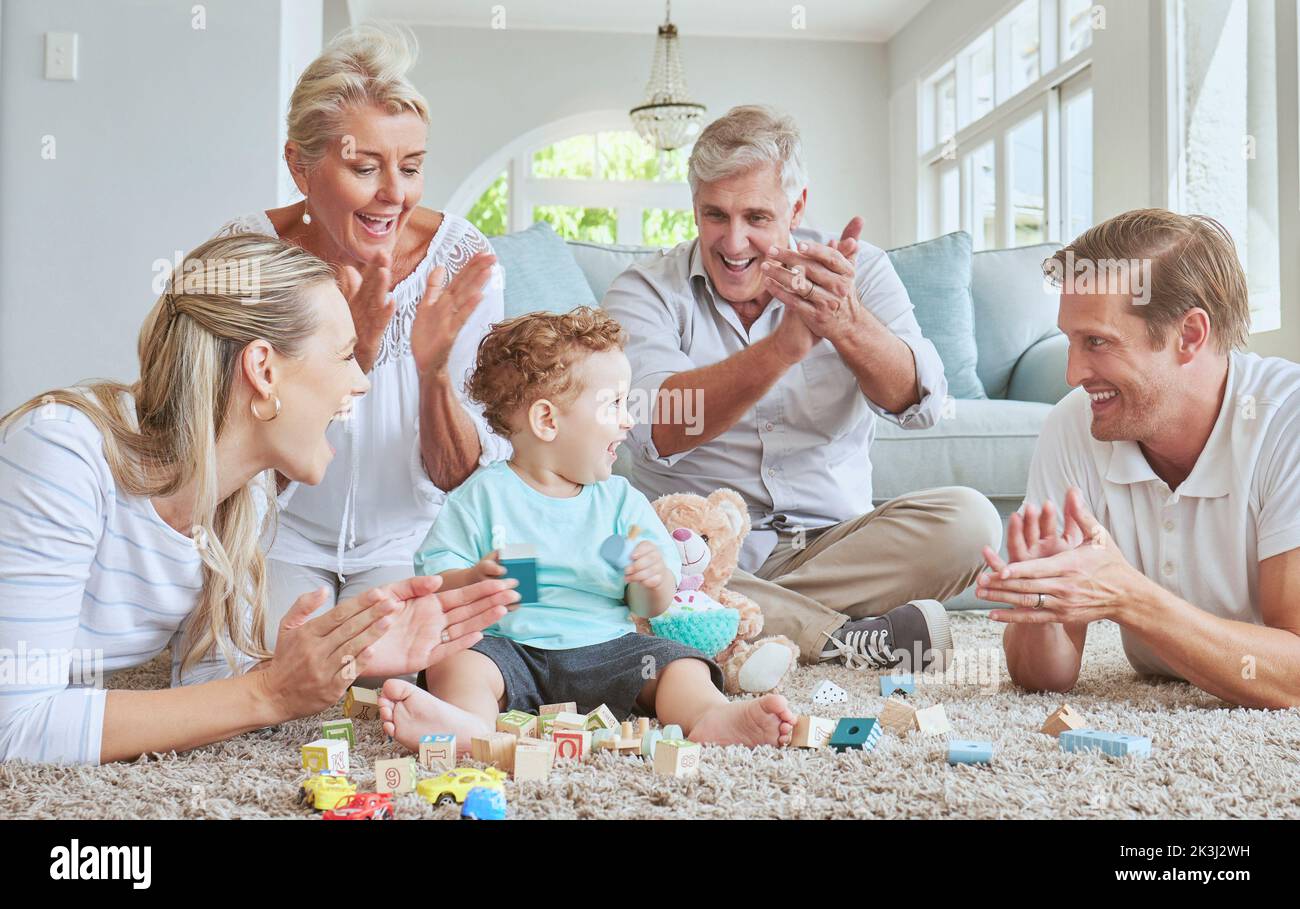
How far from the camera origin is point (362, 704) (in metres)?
1.32

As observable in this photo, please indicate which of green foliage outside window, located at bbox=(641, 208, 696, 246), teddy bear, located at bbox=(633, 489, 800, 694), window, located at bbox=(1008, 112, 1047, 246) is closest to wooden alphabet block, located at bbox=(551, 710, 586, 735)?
teddy bear, located at bbox=(633, 489, 800, 694)

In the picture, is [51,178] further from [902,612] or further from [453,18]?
[453,18]

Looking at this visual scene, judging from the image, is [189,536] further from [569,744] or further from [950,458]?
[950,458]

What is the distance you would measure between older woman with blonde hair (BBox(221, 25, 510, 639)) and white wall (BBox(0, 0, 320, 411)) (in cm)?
109

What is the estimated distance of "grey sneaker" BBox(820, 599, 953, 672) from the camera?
1.62 metres

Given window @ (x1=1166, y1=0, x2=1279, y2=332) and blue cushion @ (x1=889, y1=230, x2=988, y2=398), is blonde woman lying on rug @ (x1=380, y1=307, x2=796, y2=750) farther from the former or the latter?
window @ (x1=1166, y1=0, x2=1279, y2=332)

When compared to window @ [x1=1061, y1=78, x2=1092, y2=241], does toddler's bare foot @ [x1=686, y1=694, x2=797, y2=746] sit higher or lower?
lower

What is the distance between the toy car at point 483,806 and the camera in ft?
2.85

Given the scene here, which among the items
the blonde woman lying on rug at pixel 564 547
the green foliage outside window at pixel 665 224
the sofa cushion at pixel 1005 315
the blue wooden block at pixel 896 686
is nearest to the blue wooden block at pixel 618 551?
the blonde woman lying on rug at pixel 564 547

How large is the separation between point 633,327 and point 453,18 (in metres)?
5.44

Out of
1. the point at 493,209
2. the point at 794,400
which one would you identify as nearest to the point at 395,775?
the point at 794,400

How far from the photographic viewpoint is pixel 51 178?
2.58m

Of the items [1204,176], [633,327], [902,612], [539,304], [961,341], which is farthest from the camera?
[1204,176]
